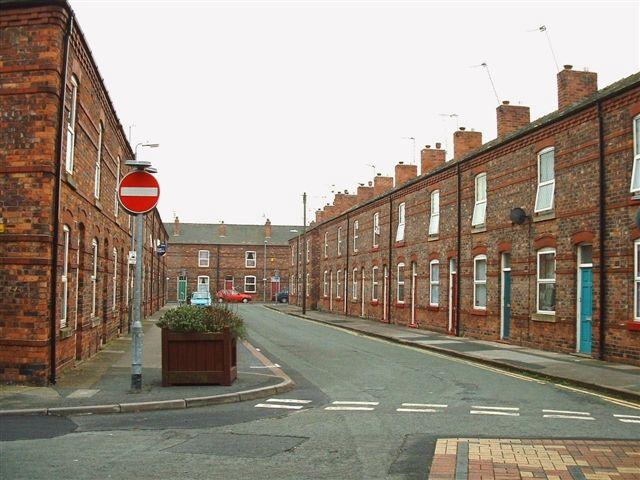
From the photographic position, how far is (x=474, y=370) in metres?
16.1

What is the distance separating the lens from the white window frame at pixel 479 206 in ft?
80.0

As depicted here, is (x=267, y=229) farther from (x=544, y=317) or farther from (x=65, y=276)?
(x=65, y=276)

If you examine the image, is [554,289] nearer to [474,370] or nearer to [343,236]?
[474,370]

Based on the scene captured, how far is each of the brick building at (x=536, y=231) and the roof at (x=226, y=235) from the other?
181 ft

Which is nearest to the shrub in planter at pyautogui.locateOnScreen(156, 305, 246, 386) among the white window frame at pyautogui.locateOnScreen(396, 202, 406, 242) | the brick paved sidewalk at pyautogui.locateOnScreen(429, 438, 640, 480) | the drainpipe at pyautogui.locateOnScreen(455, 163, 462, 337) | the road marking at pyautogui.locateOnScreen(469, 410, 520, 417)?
the road marking at pyautogui.locateOnScreen(469, 410, 520, 417)

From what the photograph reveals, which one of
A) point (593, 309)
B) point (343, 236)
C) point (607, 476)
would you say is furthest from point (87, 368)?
point (343, 236)

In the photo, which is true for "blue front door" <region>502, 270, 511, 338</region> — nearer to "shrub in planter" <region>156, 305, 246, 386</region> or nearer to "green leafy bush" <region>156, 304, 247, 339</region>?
"green leafy bush" <region>156, 304, 247, 339</region>

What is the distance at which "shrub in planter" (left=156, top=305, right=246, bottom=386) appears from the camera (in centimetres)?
1200

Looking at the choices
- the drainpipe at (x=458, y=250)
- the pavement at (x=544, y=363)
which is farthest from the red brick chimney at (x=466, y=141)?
the pavement at (x=544, y=363)

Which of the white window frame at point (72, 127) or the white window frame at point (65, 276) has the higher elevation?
the white window frame at point (72, 127)

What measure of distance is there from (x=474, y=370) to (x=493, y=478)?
32.9 feet

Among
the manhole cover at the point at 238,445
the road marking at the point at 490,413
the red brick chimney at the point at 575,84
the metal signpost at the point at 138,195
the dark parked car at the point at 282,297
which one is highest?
the red brick chimney at the point at 575,84

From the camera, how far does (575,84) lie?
20.6m

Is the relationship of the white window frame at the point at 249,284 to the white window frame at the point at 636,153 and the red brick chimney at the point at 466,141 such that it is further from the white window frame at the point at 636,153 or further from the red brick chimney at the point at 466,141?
the white window frame at the point at 636,153
